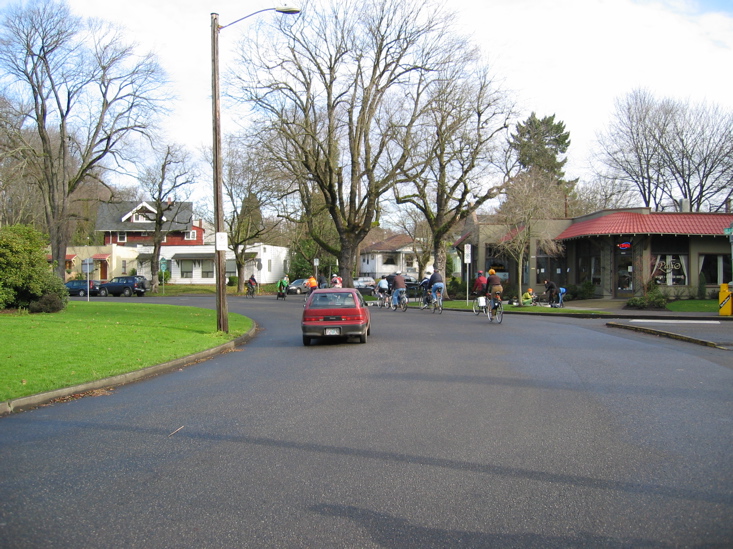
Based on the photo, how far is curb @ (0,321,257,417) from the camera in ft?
27.1

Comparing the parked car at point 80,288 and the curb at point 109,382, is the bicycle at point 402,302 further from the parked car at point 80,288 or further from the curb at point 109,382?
the parked car at point 80,288

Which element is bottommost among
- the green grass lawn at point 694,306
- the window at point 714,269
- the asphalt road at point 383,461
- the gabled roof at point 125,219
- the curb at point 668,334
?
the asphalt road at point 383,461

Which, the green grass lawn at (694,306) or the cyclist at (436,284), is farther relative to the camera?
the cyclist at (436,284)

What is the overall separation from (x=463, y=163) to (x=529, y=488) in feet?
107

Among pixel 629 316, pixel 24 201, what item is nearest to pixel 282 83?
pixel 629 316

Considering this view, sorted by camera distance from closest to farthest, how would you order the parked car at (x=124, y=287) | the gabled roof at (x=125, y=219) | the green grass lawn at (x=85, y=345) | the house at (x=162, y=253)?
the green grass lawn at (x=85, y=345) → the parked car at (x=124, y=287) → the house at (x=162, y=253) → the gabled roof at (x=125, y=219)

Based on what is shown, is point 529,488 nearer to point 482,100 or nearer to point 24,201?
point 482,100

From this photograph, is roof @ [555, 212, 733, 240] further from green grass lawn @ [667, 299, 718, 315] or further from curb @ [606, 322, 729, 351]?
curb @ [606, 322, 729, 351]

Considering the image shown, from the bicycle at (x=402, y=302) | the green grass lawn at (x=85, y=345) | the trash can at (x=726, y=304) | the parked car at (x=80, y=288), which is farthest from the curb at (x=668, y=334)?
the parked car at (x=80, y=288)

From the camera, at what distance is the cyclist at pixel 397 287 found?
2769cm

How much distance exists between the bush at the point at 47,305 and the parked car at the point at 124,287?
28370 millimetres

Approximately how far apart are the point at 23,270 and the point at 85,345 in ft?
33.2

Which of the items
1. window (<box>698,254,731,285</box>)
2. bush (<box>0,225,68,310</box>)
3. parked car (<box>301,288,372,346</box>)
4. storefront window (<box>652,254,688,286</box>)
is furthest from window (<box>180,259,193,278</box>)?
parked car (<box>301,288,372,346</box>)

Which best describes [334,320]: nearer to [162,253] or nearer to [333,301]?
[333,301]
